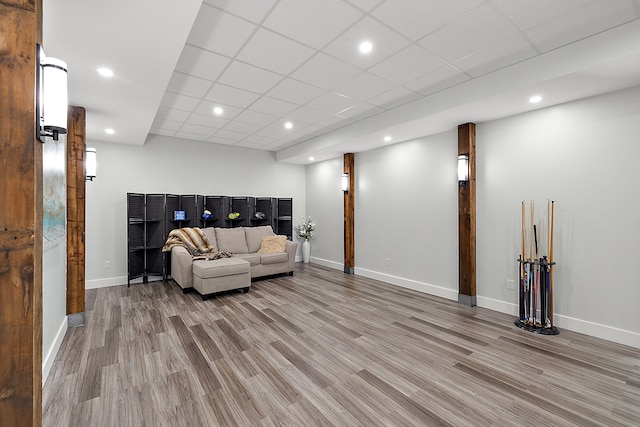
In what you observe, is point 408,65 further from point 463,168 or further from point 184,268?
point 184,268

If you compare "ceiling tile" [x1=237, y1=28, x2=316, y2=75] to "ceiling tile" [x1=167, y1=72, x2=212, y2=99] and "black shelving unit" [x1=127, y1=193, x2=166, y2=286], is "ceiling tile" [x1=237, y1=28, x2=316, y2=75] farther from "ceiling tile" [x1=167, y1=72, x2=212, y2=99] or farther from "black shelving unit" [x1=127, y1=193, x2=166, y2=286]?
"black shelving unit" [x1=127, y1=193, x2=166, y2=286]

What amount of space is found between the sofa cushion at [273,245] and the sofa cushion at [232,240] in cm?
38

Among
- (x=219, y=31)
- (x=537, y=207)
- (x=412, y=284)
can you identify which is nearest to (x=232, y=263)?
(x=412, y=284)

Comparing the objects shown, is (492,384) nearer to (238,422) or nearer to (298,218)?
(238,422)

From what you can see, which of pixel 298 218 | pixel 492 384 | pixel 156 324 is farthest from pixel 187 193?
pixel 492 384

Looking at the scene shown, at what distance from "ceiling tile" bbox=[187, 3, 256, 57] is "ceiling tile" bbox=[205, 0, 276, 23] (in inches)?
2.6

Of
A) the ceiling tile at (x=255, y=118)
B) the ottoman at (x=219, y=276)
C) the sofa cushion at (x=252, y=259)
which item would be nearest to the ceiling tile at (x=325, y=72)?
the ceiling tile at (x=255, y=118)

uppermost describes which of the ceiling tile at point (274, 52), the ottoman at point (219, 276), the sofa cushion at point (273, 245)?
the ceiling tile at point (274, 52)

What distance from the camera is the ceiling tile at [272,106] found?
12.8ft

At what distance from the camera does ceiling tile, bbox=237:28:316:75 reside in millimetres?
2520

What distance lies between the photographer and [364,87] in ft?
11.4

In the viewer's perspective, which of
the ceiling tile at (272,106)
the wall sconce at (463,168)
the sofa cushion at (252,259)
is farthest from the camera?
the sofa cushion at (252,259)

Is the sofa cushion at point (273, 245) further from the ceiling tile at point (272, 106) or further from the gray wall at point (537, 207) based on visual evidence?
the ceiling tile at point (272, 106)

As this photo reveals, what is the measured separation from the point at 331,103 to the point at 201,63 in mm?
1747
